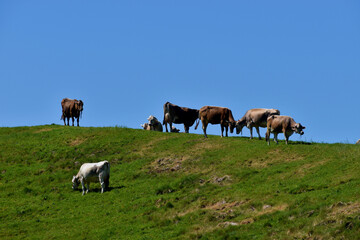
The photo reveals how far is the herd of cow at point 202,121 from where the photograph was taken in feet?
115

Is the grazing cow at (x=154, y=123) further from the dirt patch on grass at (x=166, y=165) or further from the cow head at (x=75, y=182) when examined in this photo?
the cow head at (x=75, y=182)

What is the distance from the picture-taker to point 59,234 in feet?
93.6

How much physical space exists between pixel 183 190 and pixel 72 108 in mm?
26404

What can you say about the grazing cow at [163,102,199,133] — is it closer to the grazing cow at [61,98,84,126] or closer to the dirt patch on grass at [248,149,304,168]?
the grazing cow at [61,98,84,126]

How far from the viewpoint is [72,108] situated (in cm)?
5609

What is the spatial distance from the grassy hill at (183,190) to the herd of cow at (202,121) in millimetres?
1074

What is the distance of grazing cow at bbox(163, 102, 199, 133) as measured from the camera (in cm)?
5127

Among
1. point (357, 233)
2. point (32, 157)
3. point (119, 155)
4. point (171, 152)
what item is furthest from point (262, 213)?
point (32, 157)

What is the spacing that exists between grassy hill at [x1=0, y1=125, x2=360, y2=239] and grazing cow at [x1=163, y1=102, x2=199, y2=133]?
4.79 metres

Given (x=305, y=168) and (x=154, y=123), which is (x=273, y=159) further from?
(x=154, y=123)

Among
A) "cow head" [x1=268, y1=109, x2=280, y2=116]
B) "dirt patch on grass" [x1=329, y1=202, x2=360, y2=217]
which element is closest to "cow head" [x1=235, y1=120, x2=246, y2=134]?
"cow head" [x1=268, y1=109, x2=280, y2=116]

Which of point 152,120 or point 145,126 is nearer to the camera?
point 152,120

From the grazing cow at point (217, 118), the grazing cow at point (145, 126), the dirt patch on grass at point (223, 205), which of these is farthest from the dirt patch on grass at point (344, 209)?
the grazing cow at point (145, 126)

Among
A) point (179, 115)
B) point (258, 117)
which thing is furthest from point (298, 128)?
point (179, 115)
